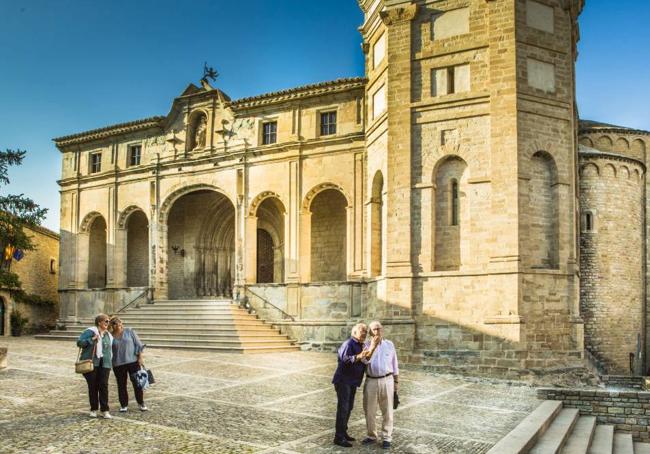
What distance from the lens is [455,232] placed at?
19.7 m

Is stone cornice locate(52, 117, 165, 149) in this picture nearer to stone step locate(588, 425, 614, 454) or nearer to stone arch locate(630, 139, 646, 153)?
stone arch locate(630, 139, 646, 153)

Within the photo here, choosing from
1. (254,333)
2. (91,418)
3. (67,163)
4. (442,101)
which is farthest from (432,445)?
(67,163)

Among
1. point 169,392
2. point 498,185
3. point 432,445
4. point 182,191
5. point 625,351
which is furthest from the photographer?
point 182,191

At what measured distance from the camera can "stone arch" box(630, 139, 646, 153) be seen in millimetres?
26906

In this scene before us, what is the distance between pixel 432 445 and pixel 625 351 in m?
17.2

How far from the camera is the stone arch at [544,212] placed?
19078 millimetres

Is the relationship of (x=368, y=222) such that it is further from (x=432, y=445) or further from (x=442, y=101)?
(x=432, y=445)

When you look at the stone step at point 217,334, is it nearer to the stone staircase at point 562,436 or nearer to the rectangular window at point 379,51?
the rectangular window at point 379,51

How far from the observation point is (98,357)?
10.4m

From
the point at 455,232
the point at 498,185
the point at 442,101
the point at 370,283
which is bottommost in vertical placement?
the point at 370,283

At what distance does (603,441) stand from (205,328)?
46.7 ft

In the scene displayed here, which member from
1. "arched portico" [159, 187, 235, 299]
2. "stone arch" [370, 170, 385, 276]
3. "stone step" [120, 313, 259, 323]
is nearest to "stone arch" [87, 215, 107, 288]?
"arched portico" [159, 187, 235, 299]

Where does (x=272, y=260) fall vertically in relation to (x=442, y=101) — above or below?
below

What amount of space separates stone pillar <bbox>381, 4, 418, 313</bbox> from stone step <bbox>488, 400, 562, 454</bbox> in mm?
6783
